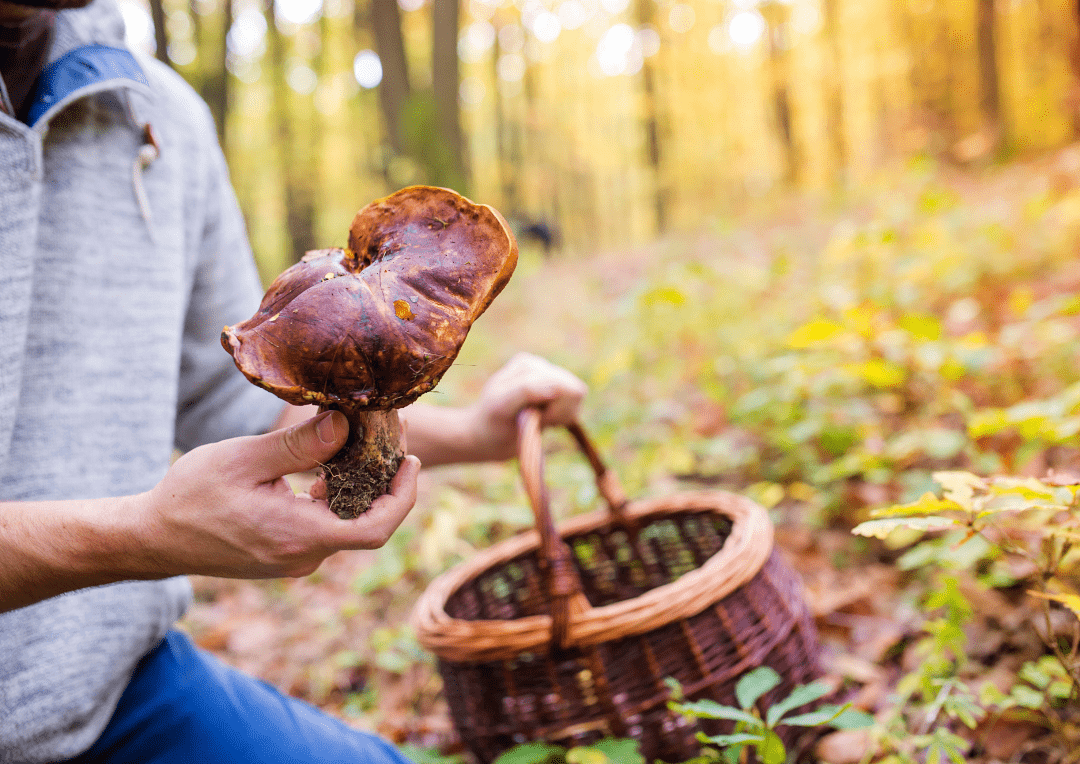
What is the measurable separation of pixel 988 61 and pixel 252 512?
12354 mm

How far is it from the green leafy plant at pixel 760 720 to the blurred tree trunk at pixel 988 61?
11297 mm

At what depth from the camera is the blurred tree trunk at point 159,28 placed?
805cm

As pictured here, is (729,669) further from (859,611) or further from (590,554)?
(859,611)

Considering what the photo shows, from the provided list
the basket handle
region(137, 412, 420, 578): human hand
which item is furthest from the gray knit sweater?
the basket handle

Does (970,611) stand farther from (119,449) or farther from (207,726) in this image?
(119,449)

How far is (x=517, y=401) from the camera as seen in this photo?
1584 millimetres

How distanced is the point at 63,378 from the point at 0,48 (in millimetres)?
588

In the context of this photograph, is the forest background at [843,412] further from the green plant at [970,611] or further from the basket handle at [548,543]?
the basket handle at [548,543]

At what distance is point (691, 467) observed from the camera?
279cm

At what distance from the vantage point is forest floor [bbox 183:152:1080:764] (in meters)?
1.58

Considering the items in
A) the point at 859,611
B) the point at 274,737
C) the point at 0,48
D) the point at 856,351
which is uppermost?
the point at 0,48

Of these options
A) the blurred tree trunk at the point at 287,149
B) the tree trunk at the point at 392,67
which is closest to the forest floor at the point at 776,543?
the tree trunk at the point at 392,67

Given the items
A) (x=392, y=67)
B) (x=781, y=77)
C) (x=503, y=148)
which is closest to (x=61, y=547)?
(x=392, y=67)

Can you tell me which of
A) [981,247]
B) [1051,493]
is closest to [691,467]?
[1051,493]
